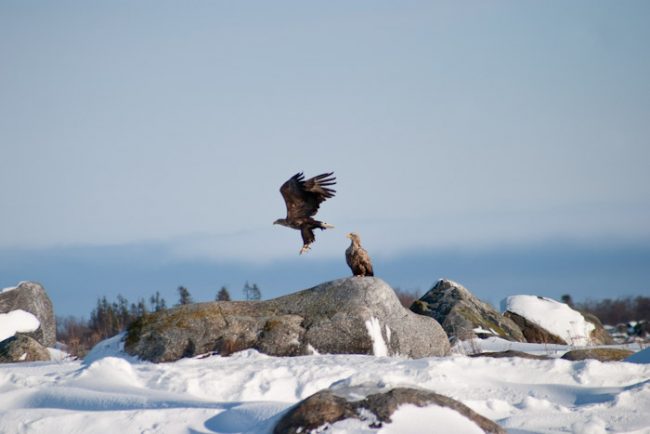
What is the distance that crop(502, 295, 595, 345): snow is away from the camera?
1797 centimetres

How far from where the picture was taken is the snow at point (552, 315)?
18.0m

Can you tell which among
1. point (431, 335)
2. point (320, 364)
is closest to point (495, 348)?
point (431, 335)

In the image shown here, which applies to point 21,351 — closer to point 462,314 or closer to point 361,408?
point 462,314

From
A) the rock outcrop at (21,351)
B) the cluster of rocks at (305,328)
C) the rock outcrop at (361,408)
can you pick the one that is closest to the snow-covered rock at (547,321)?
the cluster of rocks at (305,328)

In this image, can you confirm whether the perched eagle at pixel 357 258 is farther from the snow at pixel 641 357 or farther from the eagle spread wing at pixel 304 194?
the snow at pixel 641 357

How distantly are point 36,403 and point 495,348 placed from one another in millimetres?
7992

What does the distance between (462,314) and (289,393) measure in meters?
7.97

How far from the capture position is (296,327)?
11906 millimetres

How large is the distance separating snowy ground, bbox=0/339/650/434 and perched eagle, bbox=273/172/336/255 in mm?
2992

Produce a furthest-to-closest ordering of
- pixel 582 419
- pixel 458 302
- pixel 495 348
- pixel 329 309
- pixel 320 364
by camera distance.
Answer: pixel 458 302 < pixel 495 348 < pixel 329 309 < pixel 320 364 < pixel 582 419

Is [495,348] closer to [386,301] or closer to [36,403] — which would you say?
[386,301]

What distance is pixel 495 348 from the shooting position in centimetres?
1474

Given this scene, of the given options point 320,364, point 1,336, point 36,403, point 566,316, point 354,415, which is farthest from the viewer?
point 1,336

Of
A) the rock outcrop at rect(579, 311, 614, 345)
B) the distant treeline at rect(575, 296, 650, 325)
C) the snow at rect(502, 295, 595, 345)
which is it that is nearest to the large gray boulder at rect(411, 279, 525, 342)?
the snow at rect(502, 295, 595, 345)
